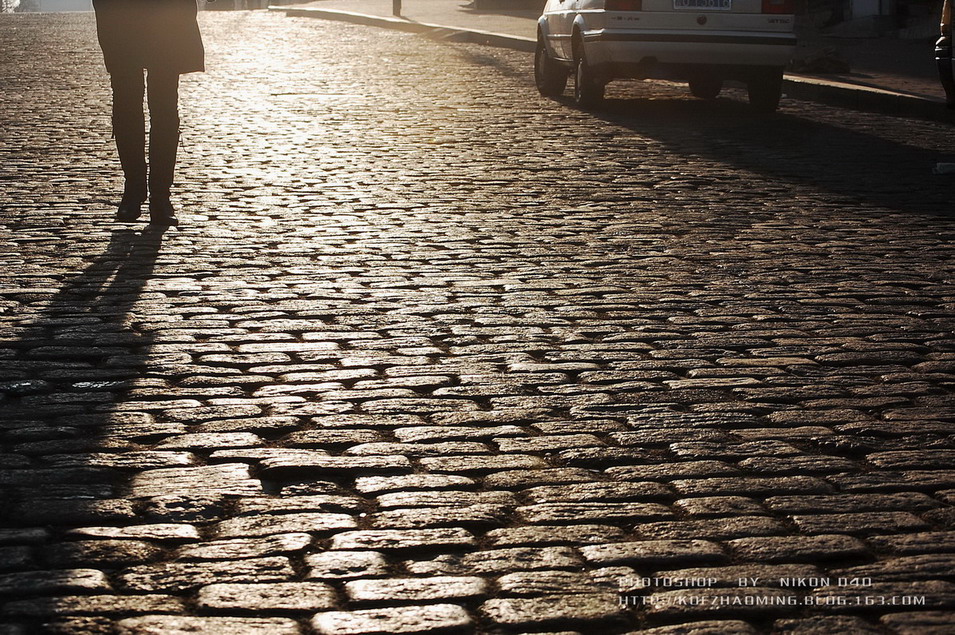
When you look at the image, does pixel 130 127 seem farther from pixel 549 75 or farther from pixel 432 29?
pixel 432 29

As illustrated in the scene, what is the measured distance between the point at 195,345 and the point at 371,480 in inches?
69.3

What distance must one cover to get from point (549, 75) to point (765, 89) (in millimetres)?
2910

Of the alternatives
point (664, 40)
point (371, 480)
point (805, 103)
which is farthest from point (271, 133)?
point (371, 480)

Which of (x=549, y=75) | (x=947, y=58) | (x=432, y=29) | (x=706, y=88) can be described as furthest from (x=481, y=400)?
(x=432, y=29)

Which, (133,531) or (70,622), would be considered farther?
(133,531)

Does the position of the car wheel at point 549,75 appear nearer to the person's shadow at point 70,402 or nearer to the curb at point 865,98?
the curb at point 865,98

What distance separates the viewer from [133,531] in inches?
142

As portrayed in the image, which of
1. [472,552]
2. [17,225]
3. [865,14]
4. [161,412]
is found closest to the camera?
[472,552]

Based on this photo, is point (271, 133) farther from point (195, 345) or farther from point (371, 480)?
point (371, 480)

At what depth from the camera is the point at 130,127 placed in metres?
8.29

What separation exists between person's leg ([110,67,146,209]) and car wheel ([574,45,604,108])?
7086 millimetres

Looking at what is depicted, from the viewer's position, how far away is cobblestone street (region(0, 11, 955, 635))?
3.26m

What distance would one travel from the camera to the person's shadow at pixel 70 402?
12.3ft

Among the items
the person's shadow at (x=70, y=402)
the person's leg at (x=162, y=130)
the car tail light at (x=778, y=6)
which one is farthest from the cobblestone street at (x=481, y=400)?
the car tail light at (x=778, y=6)
